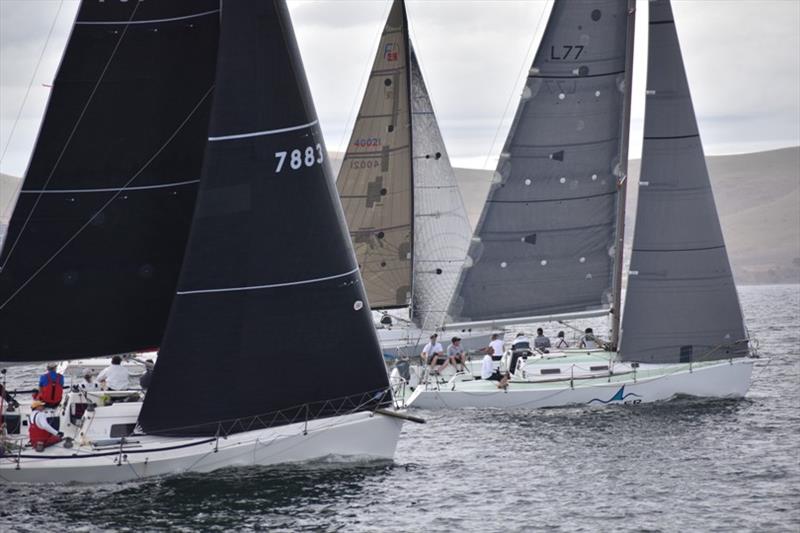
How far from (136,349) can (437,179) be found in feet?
72.1

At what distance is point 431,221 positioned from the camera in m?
47.8

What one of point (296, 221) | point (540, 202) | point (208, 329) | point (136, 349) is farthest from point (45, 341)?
point (540, 202)

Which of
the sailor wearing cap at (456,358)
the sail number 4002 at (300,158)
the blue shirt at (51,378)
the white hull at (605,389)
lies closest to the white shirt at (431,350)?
the sailor wearing cap at (456,358)

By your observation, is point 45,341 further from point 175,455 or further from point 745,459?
point 745,459

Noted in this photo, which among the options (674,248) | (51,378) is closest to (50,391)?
(51,378)

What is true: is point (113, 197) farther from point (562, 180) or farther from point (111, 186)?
point (562, 180)

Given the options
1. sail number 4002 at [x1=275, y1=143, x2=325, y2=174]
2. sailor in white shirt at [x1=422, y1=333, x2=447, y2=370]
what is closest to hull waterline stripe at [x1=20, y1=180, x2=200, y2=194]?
sail number 4002 at [x1=275, y1=143, x2=325, y2=174]

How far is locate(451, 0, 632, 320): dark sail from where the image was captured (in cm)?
3688

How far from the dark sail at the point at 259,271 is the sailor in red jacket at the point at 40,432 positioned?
5.97 ft

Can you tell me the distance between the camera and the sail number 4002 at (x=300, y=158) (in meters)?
25.7

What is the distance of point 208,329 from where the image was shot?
25.5m

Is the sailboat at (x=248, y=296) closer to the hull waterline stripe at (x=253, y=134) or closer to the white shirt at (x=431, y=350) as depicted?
the hull waterline stripe at (x=253, y=134)

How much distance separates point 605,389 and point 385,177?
50.4ft

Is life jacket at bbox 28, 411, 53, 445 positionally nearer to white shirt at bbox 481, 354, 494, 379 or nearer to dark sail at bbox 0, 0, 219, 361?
dark sail at bbox 0, 0, 219, 361
